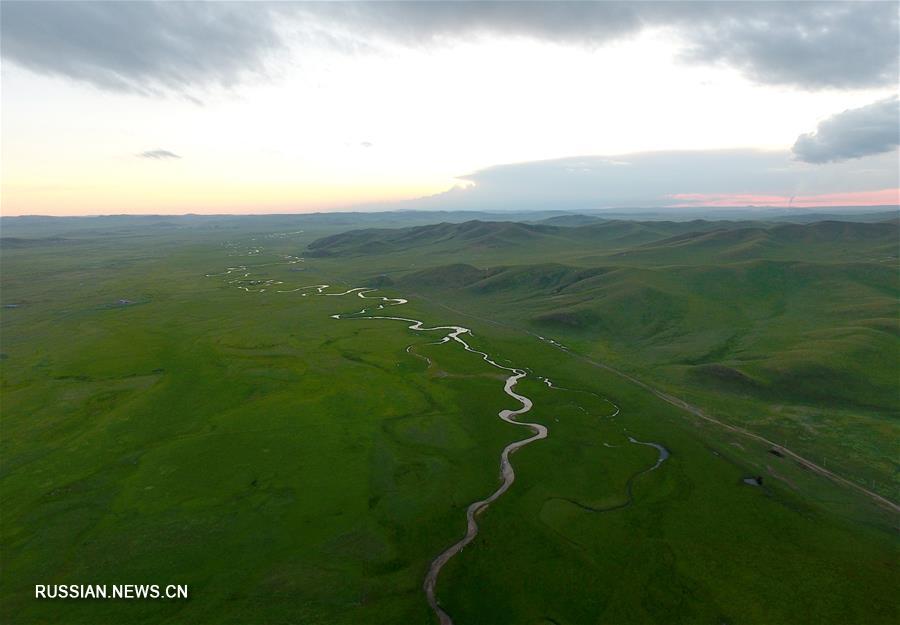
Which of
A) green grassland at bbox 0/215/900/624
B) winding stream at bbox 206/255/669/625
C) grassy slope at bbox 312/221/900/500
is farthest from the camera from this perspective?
grassy slope at bbox 312/221/900/500

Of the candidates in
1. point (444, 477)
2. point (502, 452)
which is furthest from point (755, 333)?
point (444, 477)

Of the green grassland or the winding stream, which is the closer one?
the green grassland

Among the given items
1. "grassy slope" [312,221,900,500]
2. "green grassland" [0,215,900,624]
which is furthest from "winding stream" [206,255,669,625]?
"grassy slope" [312,221,900,500]

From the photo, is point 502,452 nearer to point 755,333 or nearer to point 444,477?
point 444,477

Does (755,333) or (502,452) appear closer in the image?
(502,452)

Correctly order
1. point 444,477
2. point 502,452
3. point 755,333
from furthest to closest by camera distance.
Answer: point 755,333 < point 502,452 < point 444,477

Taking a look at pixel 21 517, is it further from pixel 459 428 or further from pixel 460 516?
pixel 459 428

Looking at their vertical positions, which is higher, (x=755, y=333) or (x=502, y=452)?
(x=755, y=333)

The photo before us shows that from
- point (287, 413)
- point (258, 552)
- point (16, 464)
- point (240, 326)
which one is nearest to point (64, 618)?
point (258, 552)

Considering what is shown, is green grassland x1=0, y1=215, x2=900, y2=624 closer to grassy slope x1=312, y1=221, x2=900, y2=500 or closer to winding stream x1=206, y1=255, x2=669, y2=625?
grassy slope x1=312, y1=221, x2=900, y2=500

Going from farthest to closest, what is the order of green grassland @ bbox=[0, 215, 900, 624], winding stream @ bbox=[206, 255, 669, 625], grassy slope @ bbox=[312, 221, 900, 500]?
grassy slope @ bbox=[312, 221, 900, 500]
winding stream @ bbox=[206, 255, 669, 625]
green grassland @ bbox=[0, 215, 900, 624]
